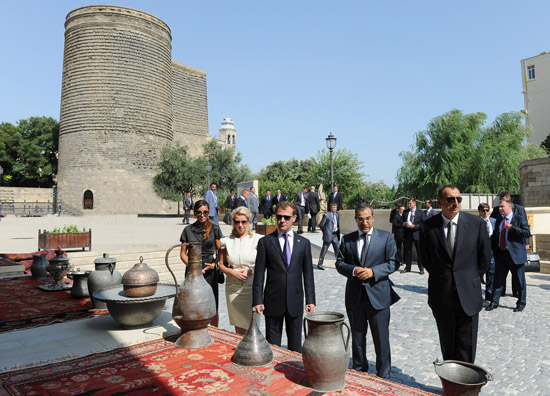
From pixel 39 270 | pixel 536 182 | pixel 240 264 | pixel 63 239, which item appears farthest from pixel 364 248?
pixel 536 182

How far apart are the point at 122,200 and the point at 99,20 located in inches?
599

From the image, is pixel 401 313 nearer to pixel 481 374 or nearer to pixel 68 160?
pixel 481 374

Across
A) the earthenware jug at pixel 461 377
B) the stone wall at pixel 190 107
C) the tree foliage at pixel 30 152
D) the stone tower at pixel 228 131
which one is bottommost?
the earthenware jug at pixel 461 377

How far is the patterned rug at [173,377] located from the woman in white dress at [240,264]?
442mm

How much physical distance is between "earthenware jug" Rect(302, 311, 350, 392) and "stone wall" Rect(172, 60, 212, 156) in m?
45.2

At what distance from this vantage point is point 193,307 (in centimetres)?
385

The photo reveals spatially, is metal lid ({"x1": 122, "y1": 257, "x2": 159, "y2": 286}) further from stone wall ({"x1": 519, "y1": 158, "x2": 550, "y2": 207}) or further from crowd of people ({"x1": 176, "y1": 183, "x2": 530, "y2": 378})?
stone wall ({"x1": 519, "y1": 158, "x2": 550, "y2": 207})

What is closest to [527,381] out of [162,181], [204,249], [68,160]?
[204,249]

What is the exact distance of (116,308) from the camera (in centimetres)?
450

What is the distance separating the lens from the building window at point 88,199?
37281 mm

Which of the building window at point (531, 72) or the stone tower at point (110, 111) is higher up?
the building window at point (531, 72)

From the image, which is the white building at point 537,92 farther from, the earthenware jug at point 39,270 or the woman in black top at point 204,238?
Result: the woman in black top at point 204,238

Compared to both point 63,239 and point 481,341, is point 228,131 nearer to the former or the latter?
point 63,239

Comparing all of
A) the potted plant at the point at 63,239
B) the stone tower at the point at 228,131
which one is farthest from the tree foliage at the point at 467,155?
the stone tower at the point at 228,131
